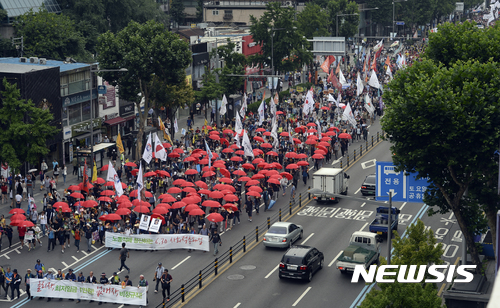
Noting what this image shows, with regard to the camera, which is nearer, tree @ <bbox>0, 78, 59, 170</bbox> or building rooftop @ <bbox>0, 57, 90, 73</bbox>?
tree @ <bbox>0, 78, 59, 170</bbox>

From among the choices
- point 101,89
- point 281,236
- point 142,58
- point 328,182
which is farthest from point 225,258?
point 101,89

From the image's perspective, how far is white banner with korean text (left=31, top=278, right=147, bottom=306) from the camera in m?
32.4

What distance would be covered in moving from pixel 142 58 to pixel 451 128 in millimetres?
34333

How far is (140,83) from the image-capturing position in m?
60.3

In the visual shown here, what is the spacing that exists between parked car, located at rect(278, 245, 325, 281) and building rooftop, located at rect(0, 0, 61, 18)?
62578 mm

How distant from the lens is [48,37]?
258ft

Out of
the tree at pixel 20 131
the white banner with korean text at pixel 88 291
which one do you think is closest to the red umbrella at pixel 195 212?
the white banner with korean text at pixel 88 291

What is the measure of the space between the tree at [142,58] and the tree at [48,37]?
64.7 feet

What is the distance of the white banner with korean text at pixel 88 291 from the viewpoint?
32375 mm

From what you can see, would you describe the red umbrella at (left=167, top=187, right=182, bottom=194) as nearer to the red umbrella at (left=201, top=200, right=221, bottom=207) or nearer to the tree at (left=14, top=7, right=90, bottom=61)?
the red umbrella at (left=201, top=200, right=221, bottom=207)

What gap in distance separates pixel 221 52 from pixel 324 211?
39855 millimetres

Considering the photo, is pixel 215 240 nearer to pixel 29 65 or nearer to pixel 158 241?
pixel 158 241

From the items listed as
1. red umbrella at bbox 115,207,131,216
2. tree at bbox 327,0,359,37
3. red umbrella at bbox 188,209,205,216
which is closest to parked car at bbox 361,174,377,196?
red umbrella at bbox 188,209,205,216

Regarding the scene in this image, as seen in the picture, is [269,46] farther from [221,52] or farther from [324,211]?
[324,211]
